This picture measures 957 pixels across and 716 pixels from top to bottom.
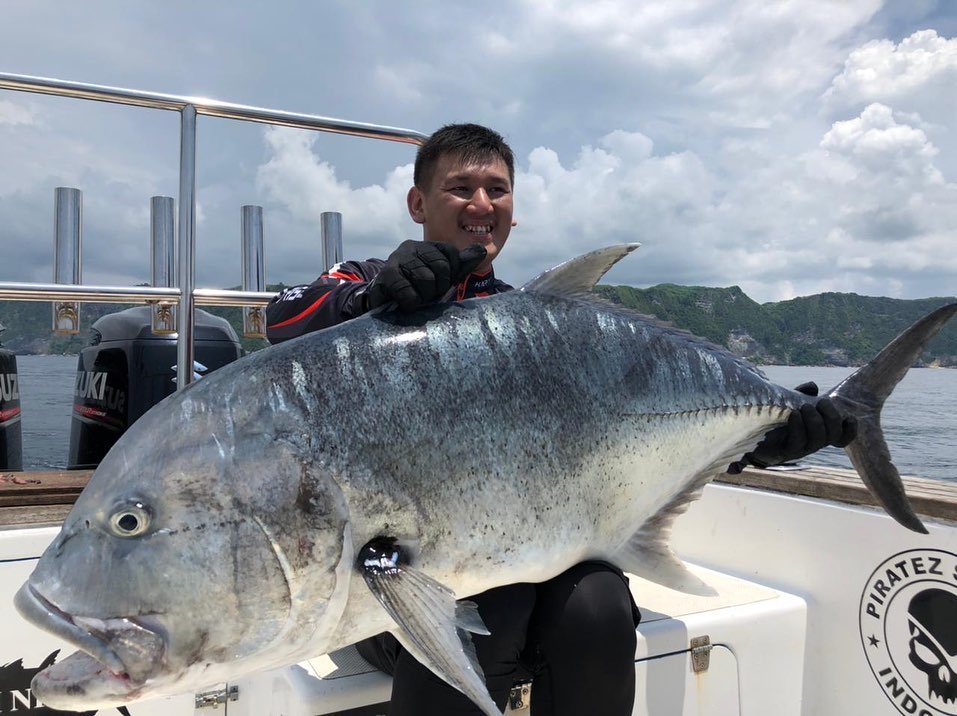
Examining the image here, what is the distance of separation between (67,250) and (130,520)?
7.94 feet

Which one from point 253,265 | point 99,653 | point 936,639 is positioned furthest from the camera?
point 253,265

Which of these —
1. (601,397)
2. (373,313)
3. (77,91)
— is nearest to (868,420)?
(601,397)

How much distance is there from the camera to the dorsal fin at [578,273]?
1793 mm

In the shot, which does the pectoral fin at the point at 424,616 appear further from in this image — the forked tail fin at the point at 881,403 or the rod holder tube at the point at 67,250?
the rod holder tube at the point at 67,250

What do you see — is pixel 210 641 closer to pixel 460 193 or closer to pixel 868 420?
pixel 460 193

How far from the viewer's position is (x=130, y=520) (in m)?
1.23

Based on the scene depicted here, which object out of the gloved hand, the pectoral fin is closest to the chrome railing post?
the pectoral fin

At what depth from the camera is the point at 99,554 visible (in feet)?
3.96

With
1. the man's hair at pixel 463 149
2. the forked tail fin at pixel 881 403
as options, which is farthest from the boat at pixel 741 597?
the man's hair at pixel 463 149

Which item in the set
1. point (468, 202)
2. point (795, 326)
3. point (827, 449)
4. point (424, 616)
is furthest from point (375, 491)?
point (795, 326)

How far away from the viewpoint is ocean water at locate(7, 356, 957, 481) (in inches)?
255

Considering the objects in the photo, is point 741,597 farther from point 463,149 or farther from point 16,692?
point 16,692

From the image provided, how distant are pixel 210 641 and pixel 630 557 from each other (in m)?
1.15

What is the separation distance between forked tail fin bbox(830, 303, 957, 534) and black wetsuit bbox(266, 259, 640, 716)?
3.50ft
